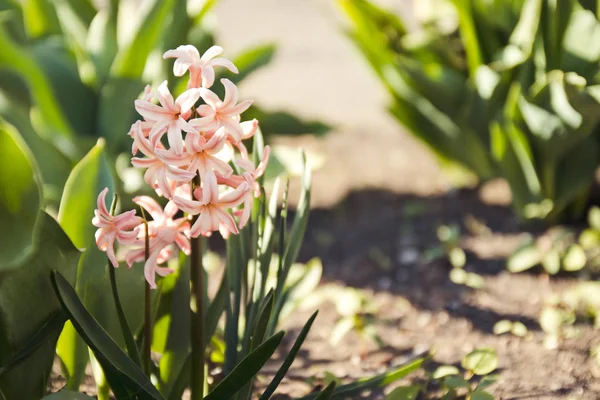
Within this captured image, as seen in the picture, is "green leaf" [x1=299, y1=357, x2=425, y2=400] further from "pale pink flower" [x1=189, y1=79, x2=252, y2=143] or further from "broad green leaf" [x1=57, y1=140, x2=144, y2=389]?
"pale pink flower" [x1=189, y1=79, x2=252, y2=143]

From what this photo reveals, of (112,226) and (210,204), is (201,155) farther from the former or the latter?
(112,226)

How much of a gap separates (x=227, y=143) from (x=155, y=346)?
1.55 ft

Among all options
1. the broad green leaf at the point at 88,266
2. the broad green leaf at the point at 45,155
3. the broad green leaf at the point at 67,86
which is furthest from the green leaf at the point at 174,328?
the broad green leaf at the point at 67,86

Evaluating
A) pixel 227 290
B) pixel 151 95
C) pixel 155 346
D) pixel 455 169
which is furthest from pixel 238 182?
pixel 455 169

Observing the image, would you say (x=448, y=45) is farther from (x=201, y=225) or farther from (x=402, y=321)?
(x=201, y=225)

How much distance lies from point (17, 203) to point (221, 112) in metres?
0.35

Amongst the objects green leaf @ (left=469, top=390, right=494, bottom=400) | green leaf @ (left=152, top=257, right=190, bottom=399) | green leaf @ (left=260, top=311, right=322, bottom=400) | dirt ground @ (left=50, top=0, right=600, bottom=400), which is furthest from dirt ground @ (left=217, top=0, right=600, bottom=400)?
green leaf @ (left=260, top=311, right=322, bottom=400)

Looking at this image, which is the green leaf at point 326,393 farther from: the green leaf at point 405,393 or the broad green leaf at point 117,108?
the broad green leaf at point 117,108

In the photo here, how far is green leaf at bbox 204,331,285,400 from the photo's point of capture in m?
1.16

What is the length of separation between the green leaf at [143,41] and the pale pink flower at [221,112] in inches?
50.7

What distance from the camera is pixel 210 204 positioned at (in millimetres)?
1152

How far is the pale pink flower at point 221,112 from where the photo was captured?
114 cm

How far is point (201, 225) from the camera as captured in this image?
116cm

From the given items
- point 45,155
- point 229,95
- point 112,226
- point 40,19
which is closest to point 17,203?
point 112,226
